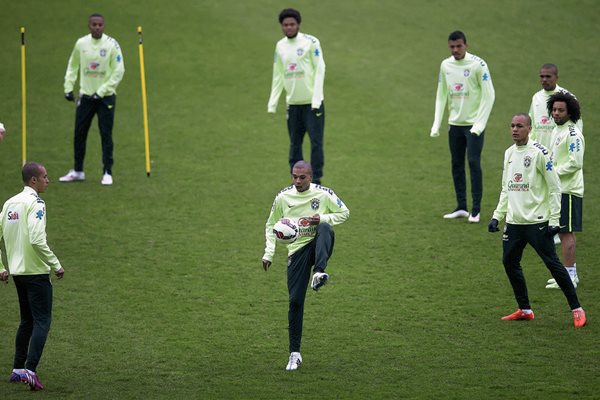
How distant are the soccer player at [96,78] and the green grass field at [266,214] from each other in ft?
3.85

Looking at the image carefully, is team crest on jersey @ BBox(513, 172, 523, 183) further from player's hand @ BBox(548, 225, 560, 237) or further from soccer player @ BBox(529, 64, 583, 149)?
soccer player @ BBox(529, 64, 583, 149)

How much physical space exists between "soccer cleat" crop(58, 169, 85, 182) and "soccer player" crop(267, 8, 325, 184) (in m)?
4.31

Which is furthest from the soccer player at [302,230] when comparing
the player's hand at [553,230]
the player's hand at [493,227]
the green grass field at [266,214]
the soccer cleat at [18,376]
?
the soccer cleat at [18,376]

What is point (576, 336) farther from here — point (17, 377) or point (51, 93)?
point (51, 93)

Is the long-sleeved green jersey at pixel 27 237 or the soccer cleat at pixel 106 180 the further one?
the soccer cleat at pixel 106 180

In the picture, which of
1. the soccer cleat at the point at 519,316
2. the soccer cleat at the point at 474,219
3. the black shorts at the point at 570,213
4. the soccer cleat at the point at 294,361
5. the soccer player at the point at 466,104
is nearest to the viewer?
the soccer cleat at the point at 294,361

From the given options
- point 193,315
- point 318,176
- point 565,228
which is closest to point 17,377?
point 193,315

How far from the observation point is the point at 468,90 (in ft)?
53.0

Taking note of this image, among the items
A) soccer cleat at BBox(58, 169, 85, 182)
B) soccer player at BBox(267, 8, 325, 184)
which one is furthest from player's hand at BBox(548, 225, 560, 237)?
soccer cleat at BBox(58, 169, 85, 182)

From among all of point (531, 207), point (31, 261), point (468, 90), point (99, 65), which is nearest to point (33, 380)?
point (31, 261)

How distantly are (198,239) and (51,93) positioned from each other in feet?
36.0

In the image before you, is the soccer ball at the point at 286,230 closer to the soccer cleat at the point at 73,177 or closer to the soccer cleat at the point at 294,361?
the soccer cleat at the point at 294,361

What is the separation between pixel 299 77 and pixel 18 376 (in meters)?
8.33

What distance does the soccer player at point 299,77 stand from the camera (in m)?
17.0
